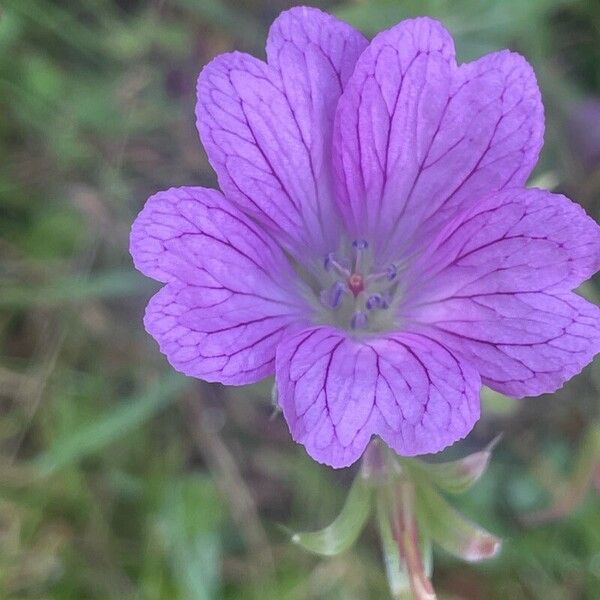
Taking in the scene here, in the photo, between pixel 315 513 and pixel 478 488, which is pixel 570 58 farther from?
pixel 315 513

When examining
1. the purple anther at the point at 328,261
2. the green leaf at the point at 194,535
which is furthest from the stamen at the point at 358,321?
the green leaf at the point at 194,535

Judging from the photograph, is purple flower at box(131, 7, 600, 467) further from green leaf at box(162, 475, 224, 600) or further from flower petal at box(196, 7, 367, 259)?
green leaf at box(162, 475, 224, 600)

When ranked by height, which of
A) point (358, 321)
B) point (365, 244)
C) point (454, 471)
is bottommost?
point (454, 471)

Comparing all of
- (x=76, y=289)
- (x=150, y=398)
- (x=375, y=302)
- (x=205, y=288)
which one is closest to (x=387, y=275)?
(x=375, y=302)

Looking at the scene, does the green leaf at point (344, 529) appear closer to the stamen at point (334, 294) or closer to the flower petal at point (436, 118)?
the stamen at point (334, 294)

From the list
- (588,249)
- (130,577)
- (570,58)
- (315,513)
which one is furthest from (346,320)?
(570,58)

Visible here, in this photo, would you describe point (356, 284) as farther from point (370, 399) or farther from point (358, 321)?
point (370, 399)
